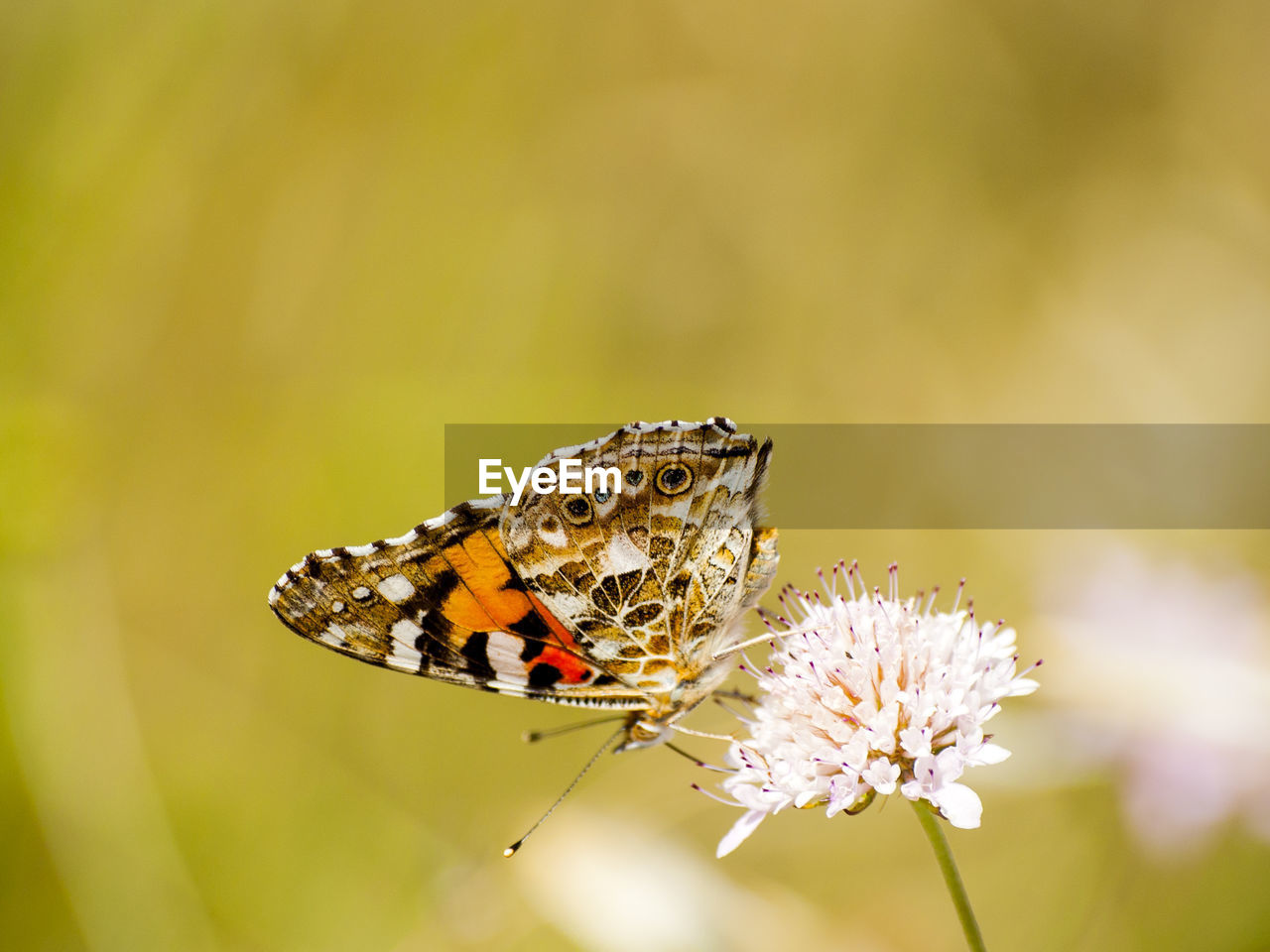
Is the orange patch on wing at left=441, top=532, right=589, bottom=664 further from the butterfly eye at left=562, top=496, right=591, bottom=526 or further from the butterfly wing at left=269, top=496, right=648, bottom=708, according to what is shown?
the butterfly eye at left=562, top=496, right=591, bottom=526

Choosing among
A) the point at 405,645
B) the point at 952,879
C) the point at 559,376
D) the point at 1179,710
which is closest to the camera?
the point at 952,879

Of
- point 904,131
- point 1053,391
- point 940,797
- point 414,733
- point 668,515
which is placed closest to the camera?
point 940,797

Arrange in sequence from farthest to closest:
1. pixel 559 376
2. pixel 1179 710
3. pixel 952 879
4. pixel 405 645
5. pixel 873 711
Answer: pixel 559 376 → pixel 1179 710 → pixel 405 645 → pixel 873 711 → pixel 952 879

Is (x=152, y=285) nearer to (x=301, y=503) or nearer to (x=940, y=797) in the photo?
(x=301, y=503)

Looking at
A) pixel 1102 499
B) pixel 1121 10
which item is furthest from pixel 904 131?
pixel 1102 499

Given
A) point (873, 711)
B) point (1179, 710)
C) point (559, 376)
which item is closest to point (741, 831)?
point (873, 711)

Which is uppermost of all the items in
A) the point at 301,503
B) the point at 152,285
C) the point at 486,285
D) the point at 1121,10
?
the point at 1121,10

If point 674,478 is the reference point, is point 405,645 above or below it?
below

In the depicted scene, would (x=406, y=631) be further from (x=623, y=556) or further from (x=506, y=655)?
(x=623, y=556)
